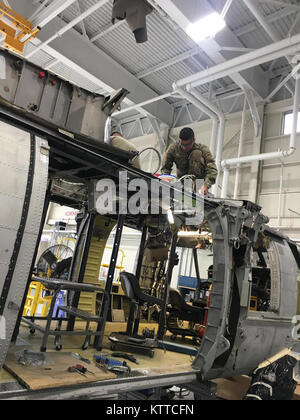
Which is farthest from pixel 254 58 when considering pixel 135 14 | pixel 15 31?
pixel 15 31

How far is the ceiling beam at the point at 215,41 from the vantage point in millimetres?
7383

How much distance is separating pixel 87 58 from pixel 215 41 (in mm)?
4525

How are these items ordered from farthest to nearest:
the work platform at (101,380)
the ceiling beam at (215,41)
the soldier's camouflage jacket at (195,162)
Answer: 1. the ceiling beam at (215,41)
2. the soldier's camouflage jacket at (195,162)
3. the work platform at (101,380)

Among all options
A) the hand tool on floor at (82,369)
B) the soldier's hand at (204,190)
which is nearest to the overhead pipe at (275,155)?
the soldier's hand at (204,190)

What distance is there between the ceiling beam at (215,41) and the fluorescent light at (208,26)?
1.79 ft

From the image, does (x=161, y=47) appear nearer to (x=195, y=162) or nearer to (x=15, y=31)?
(x=15, y=31)

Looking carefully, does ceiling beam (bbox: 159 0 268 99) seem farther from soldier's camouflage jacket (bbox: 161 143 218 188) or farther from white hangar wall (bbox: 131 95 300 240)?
soldier's camouflage jacket (bbox: 161 143 218 188)

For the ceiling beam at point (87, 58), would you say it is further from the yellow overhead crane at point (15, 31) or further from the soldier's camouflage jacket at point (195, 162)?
the soldier's camouflage jacket at point (195, 162)

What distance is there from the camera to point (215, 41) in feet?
29.2

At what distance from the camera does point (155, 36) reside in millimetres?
10617
